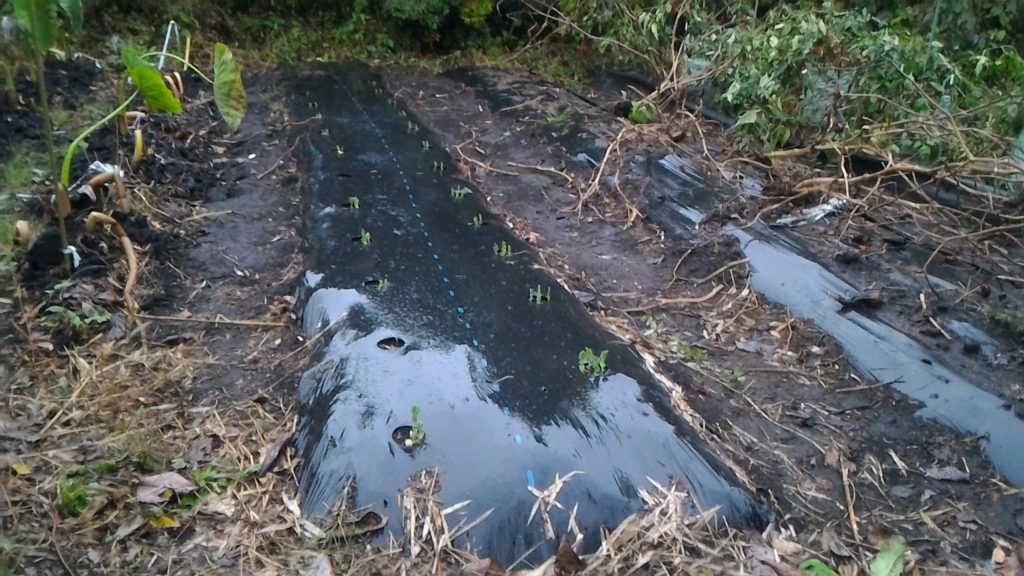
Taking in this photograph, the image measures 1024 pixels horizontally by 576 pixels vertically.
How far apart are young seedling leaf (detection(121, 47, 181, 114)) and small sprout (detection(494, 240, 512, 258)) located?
1788mm

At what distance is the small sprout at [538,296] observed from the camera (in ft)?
11.2

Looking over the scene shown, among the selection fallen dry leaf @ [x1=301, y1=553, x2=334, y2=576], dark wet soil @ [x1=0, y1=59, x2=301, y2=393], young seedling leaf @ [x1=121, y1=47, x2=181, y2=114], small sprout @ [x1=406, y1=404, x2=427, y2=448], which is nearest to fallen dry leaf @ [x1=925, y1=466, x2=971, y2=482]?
small sprout @ [x1=406, y1=404, x2=427, y2=448]

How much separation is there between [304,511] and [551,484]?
79cm

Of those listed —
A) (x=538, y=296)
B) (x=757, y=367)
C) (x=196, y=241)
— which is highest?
(x=538, y=296)

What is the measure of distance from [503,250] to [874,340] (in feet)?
5.74

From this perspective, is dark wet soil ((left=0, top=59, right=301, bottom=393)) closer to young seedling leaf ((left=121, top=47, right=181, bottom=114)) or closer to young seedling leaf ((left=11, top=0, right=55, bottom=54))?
young seedling leaf ((left=121, top=47, right=181, bottom=114))

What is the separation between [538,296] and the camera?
11.3ft

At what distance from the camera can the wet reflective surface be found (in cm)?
296

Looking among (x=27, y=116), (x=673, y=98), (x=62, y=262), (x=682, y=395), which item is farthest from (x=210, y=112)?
(x=682, y=395)

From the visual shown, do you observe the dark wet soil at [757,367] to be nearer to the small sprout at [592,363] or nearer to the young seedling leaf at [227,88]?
the small sprout at [592,363]

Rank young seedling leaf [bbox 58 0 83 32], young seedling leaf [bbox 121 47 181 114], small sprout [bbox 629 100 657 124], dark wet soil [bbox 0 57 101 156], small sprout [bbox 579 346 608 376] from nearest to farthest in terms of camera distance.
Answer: small sprout [bbox 579 346 608 376], young seedling leaf [bbox 121 47 181 114], young seedling leaf [bbox 58 0 83 32], dark wet soil [bbox 0 57 101 156], small sprout [bbox 629 100 657 124]

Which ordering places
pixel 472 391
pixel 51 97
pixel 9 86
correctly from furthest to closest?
pixel 51 97 → pixel 9 86 → pixel 472 391

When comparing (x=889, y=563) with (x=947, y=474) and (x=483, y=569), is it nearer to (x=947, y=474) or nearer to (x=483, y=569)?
(x=947, y=474)

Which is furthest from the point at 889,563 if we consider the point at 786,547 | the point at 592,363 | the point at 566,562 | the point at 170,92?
the point at 170,92
